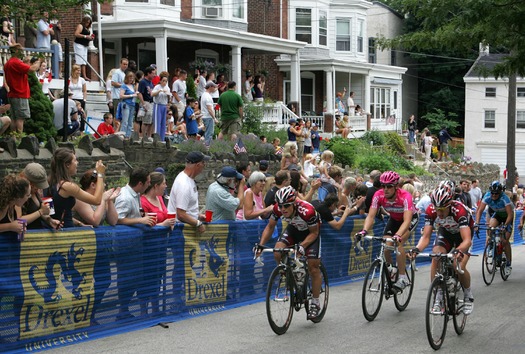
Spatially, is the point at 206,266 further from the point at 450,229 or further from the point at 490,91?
the point at 490,91

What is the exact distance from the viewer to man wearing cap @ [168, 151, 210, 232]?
1157cm

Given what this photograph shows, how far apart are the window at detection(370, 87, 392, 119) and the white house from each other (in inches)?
453

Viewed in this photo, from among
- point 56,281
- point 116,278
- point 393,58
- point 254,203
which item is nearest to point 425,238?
point 254,203

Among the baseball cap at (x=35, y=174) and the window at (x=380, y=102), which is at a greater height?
the window at (x=380, y=102)

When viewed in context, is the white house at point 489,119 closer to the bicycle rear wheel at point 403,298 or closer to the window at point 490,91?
the window at point 490,91

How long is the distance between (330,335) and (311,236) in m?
1.32

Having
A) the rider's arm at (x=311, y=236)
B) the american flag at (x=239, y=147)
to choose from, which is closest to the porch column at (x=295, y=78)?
the american flag at (x=239, y=147)

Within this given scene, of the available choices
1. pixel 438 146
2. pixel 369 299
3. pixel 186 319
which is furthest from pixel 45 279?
pixel 438 146

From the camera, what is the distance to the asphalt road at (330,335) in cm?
984

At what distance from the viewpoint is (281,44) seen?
126 ft

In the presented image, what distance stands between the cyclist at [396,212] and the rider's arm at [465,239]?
115cm

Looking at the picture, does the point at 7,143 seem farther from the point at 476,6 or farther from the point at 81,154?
the point at 476,6

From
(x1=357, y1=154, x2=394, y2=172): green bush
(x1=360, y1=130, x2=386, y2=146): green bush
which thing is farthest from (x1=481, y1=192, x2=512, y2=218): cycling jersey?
(x1=360, y1=130, x2=386, y2=146): green bush

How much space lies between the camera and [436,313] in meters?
9.96
